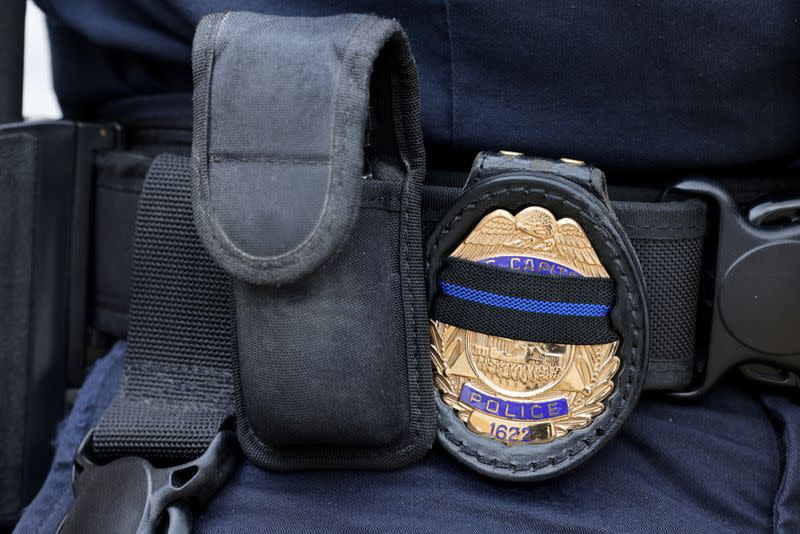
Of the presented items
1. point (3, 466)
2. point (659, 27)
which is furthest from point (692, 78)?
point (3, 466)

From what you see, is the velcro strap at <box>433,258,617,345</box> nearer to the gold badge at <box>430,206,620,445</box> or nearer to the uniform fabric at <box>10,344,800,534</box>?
the gold badge at <box>430,206,620,445</box>

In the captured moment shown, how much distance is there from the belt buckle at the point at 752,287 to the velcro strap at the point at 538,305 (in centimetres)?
15

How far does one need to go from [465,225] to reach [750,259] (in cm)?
32

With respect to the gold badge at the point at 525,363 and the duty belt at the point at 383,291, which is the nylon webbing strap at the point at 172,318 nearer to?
the duty belt at the point at 383,291

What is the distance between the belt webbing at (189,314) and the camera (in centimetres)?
84

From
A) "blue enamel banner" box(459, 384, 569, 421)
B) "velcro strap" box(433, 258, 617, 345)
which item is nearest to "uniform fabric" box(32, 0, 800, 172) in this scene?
"velcro strap" box(433, 258, 617, 345)

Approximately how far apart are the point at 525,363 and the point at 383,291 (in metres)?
0.18

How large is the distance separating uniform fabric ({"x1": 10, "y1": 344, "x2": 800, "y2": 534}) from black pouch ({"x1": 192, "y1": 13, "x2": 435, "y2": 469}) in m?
0.04

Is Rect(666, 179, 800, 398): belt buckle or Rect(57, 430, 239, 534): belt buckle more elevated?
Rect(666, 179, 800, 398): belt buckle

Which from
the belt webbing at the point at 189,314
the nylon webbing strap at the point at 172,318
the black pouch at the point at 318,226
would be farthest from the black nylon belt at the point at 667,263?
the nylon webbing strap at the point at 172,318

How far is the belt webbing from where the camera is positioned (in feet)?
2.75

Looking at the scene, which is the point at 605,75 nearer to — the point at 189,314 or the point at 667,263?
the point at 667,263

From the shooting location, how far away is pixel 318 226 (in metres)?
0.70

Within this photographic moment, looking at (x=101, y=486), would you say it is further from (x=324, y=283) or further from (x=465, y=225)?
(x=465, y=225)
